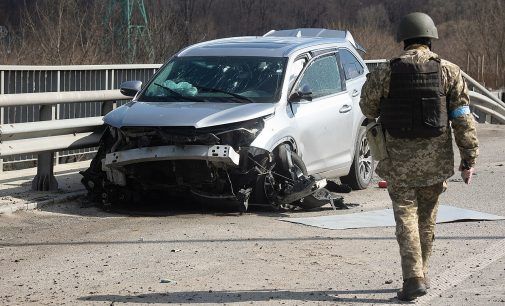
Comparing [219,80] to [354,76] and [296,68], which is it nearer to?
[296,68]

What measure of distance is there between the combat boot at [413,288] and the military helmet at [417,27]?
1.54 m

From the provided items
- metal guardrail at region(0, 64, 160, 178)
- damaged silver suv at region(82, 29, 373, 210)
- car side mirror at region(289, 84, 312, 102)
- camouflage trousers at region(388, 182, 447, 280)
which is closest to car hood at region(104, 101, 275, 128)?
damaged silver suv at region(82, 29, 373, 210)

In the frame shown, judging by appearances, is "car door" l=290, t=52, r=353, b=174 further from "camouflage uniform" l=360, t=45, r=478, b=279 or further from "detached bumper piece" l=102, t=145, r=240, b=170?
"camouflage uniform" l=360, t=45, r=478, b=279

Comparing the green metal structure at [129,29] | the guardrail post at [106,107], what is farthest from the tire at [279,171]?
the green metal structure at [129,29]

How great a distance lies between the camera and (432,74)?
7102 mm

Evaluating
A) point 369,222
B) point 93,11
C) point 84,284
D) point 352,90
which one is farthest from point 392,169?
point 93,11

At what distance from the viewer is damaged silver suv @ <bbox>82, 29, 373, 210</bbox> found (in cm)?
1023

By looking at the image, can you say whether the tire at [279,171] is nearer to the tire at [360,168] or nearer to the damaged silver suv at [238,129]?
the damaged silver suv at [238,129]

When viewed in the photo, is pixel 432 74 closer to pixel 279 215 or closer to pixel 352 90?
pixel 279 215

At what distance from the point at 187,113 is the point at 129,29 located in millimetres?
21486

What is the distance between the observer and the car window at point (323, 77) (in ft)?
38.4

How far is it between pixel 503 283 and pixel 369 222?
105 inches

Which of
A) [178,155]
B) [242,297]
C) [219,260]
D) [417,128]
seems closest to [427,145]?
[417,128]

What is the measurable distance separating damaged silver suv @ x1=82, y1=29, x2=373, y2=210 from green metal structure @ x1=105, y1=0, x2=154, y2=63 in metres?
18.3
